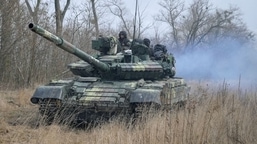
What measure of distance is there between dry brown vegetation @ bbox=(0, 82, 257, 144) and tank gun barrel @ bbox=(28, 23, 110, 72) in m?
1.48

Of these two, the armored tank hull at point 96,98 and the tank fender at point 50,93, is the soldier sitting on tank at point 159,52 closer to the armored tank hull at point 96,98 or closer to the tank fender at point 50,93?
the armored tank hull at point 96,98

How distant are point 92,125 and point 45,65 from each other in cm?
963

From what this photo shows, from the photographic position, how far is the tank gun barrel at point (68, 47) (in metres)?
8.41

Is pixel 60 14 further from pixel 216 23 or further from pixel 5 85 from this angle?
pixel 216 23

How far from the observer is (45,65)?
751 inches

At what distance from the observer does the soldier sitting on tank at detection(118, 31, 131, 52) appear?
38.8ft

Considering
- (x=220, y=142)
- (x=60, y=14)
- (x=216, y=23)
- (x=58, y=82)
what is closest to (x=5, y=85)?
(x=60, y=14)

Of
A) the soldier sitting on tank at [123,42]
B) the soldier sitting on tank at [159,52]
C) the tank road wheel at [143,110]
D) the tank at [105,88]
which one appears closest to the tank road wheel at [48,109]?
the tank at [105,88]

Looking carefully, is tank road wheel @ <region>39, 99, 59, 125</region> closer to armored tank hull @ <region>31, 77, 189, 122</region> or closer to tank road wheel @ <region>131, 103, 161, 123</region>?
armored tank hull @ <region>31, 77, 189, 122</region>

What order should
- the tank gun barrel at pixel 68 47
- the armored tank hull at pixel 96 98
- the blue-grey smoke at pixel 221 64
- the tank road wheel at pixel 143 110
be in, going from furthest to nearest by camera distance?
the blue-grey smoke at pixel 221 64
the armored tank hull at pixel 96 98
the tank road wheel at pixel 143 110
the tank gun barrel at pixel 68 47

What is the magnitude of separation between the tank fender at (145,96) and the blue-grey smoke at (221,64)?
1344 cm

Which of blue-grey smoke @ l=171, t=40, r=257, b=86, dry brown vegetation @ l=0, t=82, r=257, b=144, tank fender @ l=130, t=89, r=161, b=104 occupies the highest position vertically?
blue-grey smoke @ l=171, t=40, r=257, b=86

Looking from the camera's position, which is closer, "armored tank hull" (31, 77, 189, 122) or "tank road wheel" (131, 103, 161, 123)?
"tank road wheel" (131, 103, 161, 123)

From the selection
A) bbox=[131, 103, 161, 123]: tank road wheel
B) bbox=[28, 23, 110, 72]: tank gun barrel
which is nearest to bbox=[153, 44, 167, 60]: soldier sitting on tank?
bbox=[28, 23, 110, 72]: tank gun barrel
